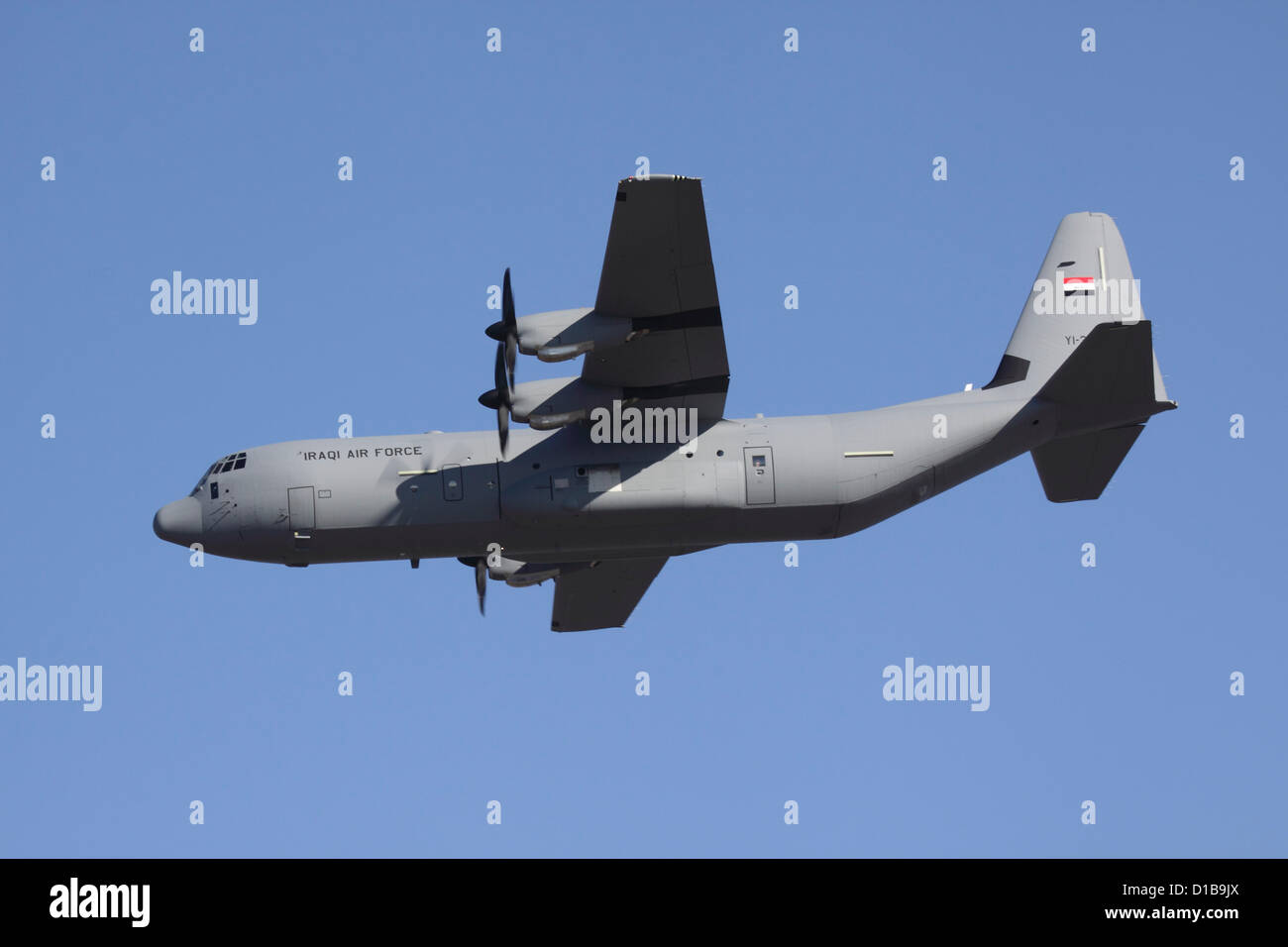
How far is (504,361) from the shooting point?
2630 centimetres

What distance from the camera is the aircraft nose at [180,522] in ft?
92.4

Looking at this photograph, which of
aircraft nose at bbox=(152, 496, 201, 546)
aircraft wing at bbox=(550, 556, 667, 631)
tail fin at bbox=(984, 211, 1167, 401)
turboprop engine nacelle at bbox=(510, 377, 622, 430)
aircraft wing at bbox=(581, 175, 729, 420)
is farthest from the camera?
aircraft wing at bbox=(550, 556, 667, 631)

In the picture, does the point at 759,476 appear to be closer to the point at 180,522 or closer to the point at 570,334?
the point at 570,334

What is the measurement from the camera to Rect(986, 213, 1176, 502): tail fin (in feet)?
91.0

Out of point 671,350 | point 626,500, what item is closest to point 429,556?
point 626,500

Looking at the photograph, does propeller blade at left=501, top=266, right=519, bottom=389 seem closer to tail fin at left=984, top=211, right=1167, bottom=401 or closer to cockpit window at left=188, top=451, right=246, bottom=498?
cockpit window at left=188, top=451, right=246, bottom=498

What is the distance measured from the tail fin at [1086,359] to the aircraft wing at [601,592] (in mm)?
7562

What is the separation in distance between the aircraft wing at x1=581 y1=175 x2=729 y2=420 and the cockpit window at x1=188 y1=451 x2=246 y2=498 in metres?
6.18

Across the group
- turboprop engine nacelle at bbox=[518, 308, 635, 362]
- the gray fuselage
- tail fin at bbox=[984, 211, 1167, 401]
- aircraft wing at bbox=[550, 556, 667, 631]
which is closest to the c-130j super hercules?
the gray fuselage

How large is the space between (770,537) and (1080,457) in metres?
6.16

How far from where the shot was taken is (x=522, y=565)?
3136 centimetres

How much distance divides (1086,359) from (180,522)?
15682 millimetres

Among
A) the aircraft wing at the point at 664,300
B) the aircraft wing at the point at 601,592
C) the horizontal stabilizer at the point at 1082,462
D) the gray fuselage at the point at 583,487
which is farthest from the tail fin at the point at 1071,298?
the aircraft wing at the point at 601,592
